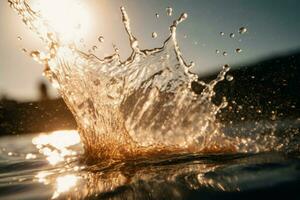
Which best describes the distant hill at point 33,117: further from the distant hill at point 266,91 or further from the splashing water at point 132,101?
the splashing water at point 132,101

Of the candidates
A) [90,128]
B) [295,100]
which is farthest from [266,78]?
[90,128]

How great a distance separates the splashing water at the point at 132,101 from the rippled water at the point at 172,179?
1.10 m

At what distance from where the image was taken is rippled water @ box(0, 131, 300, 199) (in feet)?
9.79

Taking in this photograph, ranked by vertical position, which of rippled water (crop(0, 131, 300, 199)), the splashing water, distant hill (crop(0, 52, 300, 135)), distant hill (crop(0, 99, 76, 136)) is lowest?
rippled water (crop(0, 131, 300, 199))

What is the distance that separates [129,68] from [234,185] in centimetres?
405

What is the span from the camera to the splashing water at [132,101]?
6.50 meters

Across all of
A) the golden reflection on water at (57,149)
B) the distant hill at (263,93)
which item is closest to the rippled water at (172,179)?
the golden reflection on water at (57,149)

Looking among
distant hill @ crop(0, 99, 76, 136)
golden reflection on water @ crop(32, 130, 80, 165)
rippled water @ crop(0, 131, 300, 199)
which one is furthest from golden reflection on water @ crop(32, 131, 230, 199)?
distant hill @ crop(0, 99, 76, 136)

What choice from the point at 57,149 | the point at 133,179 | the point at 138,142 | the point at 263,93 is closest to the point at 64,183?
the point at 133,179

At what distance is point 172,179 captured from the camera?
3.62m

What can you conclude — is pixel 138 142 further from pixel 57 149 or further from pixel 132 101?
pixel 57 149

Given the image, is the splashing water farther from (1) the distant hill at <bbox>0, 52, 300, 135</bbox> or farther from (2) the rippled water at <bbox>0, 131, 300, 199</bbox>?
(1) the distant hill at <bbox>0, 52, 300, 135</bbox>

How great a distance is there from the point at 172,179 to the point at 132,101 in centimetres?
350

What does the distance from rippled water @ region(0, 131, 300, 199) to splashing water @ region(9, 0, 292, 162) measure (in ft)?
3.61
